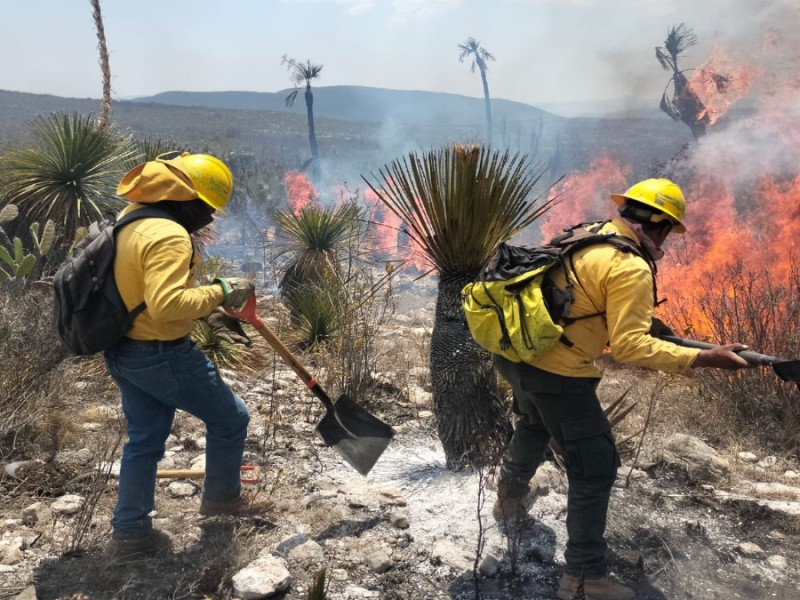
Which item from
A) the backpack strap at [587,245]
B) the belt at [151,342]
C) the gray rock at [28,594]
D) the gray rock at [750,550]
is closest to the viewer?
the gray rock at [28,594]

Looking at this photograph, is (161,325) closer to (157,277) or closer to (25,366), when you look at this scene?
(157,277)

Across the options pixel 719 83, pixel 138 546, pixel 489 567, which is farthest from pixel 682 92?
pixel 138 546

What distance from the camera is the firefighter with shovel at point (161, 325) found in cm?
252

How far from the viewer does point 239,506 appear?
3244 mm

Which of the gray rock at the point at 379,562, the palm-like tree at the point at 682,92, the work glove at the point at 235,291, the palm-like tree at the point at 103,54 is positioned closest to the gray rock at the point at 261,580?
the gray rock at the point at 379,562

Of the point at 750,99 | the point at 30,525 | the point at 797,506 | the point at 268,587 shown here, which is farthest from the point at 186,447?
the point at 750,99

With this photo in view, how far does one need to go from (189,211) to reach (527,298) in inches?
56.7

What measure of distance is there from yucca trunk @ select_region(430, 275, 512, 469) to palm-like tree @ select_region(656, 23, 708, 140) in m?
22.7

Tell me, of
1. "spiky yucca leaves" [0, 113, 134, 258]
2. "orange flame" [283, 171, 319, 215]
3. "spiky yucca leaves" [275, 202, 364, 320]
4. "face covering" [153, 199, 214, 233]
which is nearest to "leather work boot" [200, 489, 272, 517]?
"face covering" [153, 199, 214, 233]

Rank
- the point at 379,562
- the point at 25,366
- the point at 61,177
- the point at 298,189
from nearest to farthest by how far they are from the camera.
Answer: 1. the point at 379,562
2. the point at 25,366
3. the point at 61,177
4. the point at 298,189

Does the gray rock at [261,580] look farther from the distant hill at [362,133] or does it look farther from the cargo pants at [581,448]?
the distant hill at [362,133]

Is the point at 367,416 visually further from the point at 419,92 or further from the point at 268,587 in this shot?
the point at 419,92

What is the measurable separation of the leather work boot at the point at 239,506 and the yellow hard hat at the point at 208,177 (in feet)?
4.70

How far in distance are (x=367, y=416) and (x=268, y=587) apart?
1.23 m
